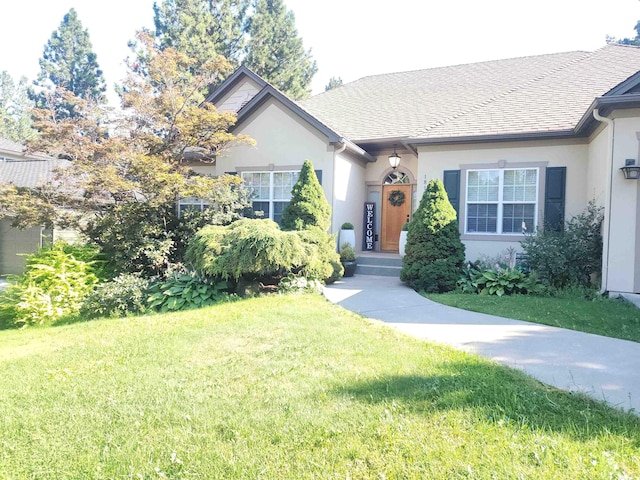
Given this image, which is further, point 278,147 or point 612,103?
A: point 278,147

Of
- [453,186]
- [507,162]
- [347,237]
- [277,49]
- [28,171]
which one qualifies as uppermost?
[277,49]

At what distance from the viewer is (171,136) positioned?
10.6 metres

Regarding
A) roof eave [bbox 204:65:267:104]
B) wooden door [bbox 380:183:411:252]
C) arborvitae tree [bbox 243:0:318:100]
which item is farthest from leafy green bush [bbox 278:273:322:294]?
arborvitae tree [bbox 243:0:318:100]

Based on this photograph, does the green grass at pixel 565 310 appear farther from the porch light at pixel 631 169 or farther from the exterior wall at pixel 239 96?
the exterior wall at pixel 239 96

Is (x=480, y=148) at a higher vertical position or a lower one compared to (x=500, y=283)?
higher

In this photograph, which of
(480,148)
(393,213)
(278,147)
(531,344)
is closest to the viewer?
(531,344)

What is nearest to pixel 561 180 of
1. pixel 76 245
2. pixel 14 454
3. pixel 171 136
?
pixel 171 136

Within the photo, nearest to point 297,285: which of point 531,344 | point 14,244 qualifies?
point 531,344

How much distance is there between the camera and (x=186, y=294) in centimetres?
798

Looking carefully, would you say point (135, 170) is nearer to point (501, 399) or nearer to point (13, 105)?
point (501, 399)

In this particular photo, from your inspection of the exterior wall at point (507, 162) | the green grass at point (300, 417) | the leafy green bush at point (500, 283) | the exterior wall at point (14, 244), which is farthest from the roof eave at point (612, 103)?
the exterior wall at point (14, 244)

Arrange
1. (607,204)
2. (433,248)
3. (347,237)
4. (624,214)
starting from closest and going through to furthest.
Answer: (624,214)
(607,204)
(433,248)
(347,237)

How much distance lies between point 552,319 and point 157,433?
5.48m

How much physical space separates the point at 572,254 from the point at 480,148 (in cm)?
358
